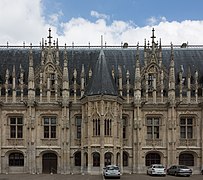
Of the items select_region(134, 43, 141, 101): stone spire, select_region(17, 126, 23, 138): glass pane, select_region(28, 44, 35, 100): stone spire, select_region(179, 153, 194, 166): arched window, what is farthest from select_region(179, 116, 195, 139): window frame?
select_region(17, 126, 23, 138): glass pane

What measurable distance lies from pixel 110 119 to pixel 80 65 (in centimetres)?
1127

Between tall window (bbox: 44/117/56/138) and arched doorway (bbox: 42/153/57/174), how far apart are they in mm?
2482

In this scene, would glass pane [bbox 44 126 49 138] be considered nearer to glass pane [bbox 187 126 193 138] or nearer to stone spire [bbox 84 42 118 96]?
stone spire [bbox 84 42 118 96]

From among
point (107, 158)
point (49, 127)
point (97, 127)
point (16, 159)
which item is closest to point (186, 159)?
point (107, 158)

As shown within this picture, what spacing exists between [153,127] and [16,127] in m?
17.7

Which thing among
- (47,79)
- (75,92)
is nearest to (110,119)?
(75,92)

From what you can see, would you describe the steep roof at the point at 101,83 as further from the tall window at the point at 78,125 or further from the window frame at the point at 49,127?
the window frame at the point at 49,127

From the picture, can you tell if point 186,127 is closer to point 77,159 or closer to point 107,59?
point 77,159

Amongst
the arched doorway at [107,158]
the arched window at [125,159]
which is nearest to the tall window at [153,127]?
the arched window at [125,159]

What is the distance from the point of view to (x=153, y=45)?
189ft

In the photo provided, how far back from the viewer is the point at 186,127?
184ft

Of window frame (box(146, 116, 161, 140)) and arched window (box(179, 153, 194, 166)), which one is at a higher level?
window frame (box(146, 116, 161, 140))

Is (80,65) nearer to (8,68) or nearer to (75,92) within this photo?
(75,92)

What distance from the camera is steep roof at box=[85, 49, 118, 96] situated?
5319 cm
